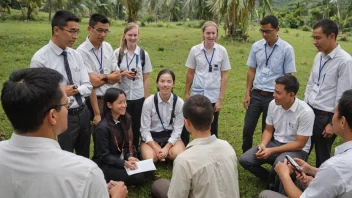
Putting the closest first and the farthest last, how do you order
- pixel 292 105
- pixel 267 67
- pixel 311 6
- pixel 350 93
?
pixel 350 93, pixel 292 105, pixel 267 67, pixel 311 6

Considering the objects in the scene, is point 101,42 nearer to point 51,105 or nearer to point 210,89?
point 210,89

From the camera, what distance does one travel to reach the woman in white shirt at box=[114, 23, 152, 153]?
4.78 metres

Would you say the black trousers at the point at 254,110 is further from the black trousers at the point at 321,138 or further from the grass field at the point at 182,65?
the black trousers at the point at 321,138

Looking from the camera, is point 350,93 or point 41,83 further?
point 350,93

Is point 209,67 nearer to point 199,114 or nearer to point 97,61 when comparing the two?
point 97,61

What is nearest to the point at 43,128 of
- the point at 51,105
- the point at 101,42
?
the point at 51,105

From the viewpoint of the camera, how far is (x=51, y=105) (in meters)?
1.63

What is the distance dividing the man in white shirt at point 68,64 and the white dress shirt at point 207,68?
72.1 inches

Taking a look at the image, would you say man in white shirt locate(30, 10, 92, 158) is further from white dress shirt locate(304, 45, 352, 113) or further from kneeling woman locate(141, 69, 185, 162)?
white dress shirt locate(304, 45, 352, 113)

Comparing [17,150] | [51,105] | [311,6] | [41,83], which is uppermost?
[311,6]

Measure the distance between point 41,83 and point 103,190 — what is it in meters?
0.56

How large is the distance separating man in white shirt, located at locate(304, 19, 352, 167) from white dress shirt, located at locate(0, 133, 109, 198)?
344 cm

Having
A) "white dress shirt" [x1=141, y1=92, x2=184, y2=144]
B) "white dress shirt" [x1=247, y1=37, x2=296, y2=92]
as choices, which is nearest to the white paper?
"white dress shirt" [x1=141, y1=92, x2=184, y2=144]

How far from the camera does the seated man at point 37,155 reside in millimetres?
1548
